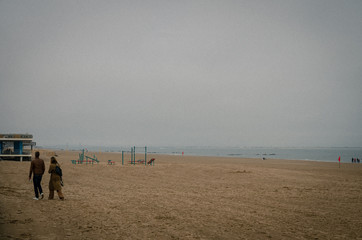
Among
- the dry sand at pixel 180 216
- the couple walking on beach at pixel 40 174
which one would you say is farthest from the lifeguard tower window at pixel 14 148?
the couple walking on beach at pixel 40 174

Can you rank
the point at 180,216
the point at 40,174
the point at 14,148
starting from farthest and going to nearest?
the point at 14,148, the point at 40,174, the point at 180,216

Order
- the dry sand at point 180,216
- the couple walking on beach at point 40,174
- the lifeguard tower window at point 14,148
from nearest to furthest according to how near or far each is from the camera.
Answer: the dry sand at point 180,216
the couple walking on beach at point 40,174
the lifeguard tower window at point 14,148

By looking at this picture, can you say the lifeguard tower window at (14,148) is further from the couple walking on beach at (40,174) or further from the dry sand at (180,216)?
the couple walking on beach at (40,174)

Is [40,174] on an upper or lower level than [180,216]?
upper

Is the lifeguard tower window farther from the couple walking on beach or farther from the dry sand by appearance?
the couple walking on beach

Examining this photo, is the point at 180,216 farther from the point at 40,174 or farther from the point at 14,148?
the point at 14,148

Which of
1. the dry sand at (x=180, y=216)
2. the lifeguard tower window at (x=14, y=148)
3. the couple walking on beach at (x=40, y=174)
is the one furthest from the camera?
the lifeguard tower window at (x=14, y=148)

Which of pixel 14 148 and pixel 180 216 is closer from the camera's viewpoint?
pixel 180 216

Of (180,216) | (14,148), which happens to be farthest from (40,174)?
(14,148)

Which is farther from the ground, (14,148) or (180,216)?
(14,148)

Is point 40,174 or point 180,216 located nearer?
point 180,216

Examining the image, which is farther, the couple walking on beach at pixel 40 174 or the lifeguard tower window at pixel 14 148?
the lifeguard tower window at pixel 14 148

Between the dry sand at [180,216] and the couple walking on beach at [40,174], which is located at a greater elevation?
the couple walking on beach at [40,174]

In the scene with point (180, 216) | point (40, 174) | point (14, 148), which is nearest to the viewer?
point (180, 216)
